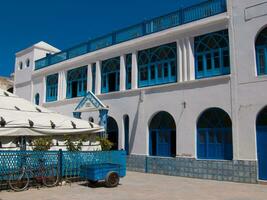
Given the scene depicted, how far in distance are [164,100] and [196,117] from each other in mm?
2217

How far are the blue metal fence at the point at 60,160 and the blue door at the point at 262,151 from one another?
557cm

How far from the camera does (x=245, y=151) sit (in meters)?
13.5

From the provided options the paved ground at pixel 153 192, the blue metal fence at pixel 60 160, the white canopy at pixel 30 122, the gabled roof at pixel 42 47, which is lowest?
the paved ground at pixel 153 192

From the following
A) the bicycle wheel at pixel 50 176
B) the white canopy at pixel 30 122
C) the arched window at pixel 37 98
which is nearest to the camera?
the white canopy at pixel 30 122

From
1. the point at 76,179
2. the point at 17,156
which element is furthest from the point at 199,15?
the point at 17,156

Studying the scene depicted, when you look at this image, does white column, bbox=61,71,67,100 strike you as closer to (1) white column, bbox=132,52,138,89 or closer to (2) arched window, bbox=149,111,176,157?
(1) white column, bbox=132,52,138,89

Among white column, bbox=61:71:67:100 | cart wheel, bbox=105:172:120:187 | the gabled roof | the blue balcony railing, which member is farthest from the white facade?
the gabled roof

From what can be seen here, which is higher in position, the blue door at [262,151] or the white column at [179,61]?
the white column at [179,61]

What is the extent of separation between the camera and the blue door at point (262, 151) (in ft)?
42.9

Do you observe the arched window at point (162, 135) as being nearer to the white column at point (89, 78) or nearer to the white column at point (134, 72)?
the white column at point (134, 72)

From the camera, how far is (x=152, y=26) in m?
18.3

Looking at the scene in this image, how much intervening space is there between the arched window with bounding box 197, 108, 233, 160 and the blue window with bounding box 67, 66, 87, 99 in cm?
993

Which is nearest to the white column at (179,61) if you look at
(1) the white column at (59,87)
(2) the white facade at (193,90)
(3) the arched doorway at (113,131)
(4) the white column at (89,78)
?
(2) the white facade at (193,90)

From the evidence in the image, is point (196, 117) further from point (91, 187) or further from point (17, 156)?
point (17, 156)
